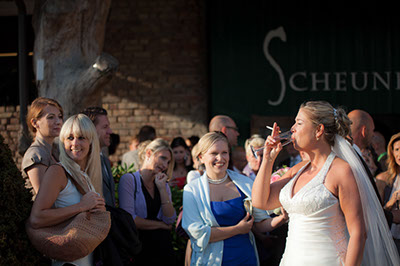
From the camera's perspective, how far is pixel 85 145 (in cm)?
390

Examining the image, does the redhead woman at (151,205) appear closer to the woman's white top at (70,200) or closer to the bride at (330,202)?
the woman's white top at (70,200)

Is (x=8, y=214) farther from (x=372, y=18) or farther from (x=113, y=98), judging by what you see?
(x=372, y=18)

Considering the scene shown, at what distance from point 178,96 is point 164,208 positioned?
5.78 meters

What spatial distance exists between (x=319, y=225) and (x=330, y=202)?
18 centimetres

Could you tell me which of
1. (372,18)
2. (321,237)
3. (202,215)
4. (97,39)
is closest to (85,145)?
(202,215)

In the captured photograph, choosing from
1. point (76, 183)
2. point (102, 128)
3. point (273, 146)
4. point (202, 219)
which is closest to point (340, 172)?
point (273, 146)

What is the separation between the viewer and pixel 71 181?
3.75 metres

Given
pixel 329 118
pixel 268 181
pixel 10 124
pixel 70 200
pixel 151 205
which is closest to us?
pixel 329 118

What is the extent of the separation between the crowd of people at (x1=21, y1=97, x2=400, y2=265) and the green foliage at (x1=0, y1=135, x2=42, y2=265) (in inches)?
6.9

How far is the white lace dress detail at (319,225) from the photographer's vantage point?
3.20 meters

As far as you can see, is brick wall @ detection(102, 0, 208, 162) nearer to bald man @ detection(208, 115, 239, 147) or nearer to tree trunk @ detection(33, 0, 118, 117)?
tree trunk @ detection(33, 0, 118, 117)

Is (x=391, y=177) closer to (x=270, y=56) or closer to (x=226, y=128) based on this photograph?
(x=226, y=128)

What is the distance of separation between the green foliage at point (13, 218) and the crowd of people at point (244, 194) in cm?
18

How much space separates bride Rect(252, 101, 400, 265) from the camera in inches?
123
